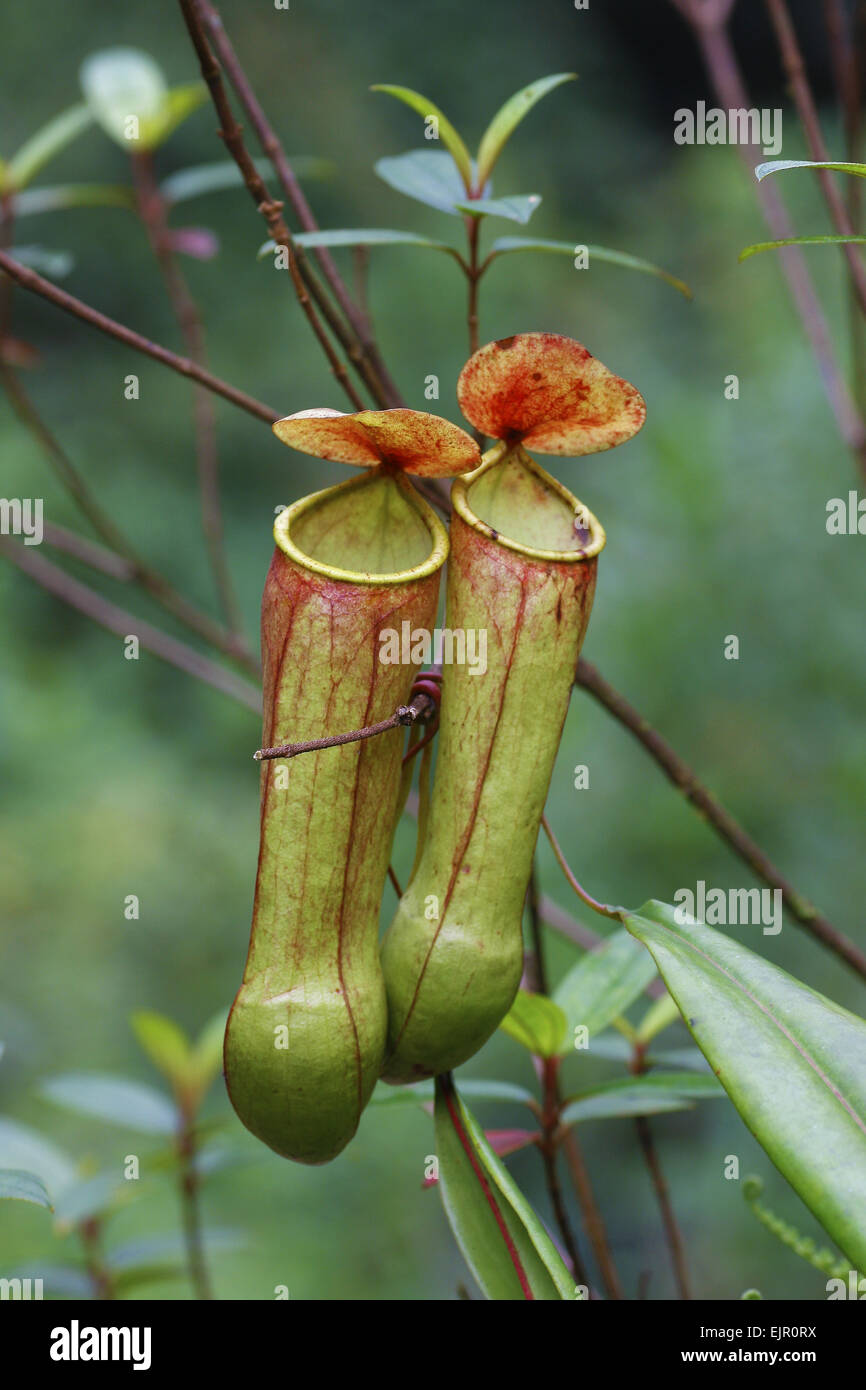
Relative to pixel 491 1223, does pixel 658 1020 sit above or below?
above

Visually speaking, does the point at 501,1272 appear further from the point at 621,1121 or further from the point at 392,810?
the point at 621,1121

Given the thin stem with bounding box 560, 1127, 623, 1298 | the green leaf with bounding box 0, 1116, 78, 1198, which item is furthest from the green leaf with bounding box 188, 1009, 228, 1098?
the thin stem with bounding box 560, 1127, 623, 1298

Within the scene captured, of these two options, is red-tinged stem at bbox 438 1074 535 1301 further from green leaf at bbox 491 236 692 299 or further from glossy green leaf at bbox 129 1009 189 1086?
glossy green leaf at bbox 129 1009 189 1086

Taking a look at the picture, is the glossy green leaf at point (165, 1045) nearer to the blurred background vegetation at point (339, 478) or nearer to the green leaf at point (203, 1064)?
the green leaf at point (203, 1064)

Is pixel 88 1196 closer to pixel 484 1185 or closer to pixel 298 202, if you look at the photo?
pixel 484 1185

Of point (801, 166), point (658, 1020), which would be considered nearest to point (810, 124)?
point (801, 166)

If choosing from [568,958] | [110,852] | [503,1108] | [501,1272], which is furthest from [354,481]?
[110,852]
